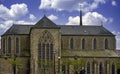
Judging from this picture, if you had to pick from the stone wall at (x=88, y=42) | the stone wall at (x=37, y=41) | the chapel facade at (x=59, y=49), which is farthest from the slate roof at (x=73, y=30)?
the stone wall at (x=37, y=41)

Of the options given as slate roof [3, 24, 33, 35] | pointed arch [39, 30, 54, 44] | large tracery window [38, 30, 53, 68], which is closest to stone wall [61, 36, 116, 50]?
large tracery window [38, 30, 53, 68]

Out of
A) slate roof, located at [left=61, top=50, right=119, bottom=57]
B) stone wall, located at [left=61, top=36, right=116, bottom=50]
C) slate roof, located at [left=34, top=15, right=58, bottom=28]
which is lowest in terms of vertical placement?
slate roof, located at [left=61, top=50, right=119, bottom=57]

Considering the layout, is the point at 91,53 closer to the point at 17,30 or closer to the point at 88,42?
the point at 88,42

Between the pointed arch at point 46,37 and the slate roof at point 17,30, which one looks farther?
the slate roof at point 17,30

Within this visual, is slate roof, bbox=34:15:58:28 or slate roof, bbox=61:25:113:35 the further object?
slate roof, bbox=61:25:113:35

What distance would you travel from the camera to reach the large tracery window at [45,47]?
3792 inches

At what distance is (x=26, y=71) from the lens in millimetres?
96938

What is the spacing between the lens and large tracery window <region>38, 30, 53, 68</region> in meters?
96.3

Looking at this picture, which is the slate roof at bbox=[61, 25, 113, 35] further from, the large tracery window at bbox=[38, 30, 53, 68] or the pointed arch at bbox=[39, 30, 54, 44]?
the large tracery window at bbox=[38, 30, 53, 68]

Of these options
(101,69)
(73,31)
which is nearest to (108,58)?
(101,69)

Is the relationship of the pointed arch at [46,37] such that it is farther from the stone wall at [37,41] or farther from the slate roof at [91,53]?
the slate roof at [91,53]

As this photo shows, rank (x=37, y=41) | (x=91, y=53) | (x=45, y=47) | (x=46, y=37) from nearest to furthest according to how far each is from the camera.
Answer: (x=37, y=41), (x=45, y=47), (x=46, y=37), (x=91, y=53)

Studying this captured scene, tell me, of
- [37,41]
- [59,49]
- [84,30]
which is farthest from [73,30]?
[37,41]

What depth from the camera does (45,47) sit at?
96.8 meters
